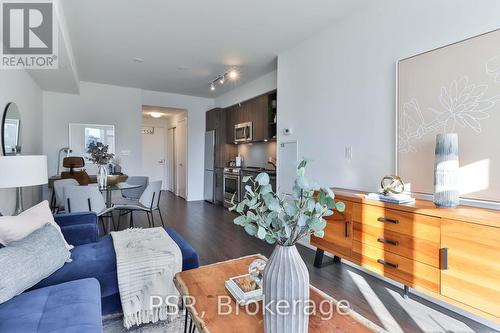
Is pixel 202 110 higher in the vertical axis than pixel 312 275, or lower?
higher

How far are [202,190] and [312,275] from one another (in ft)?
16.0

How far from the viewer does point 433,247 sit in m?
1.81

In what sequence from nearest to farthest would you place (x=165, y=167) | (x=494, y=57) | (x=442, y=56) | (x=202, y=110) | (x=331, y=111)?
(x=494, y=57) → (x=442, y=56) → (x=331, y=111) → (x=202, y=110) → (x=165, y=167)

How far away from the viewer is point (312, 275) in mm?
2646

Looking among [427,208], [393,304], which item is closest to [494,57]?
[427,208]

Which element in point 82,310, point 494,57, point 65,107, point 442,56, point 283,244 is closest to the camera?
point 283,244

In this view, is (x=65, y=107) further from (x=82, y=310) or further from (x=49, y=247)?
(x=82, y=310)

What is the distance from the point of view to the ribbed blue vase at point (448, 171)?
6.17ft

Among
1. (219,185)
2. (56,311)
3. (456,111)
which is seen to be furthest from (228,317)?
(219,185)

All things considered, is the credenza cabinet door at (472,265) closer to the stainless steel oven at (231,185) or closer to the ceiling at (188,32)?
the ceiling at (188,32)

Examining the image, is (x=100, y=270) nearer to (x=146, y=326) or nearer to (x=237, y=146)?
(x=146, y=326)

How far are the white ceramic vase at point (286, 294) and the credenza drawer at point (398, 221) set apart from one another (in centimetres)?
134

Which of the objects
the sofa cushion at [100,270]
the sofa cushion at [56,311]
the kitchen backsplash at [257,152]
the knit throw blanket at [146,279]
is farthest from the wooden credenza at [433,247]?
the kitchen backsplash at [257,152]

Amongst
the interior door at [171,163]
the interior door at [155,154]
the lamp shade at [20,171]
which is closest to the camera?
the lamp shade at [20,171]
